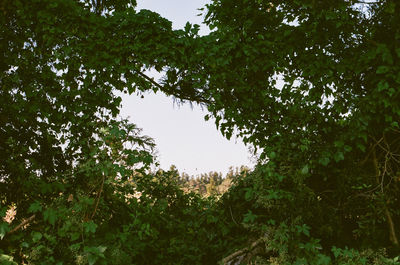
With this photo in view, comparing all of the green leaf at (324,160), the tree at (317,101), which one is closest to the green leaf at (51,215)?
the tree at (317,101)

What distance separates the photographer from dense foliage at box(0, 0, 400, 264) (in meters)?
3.33

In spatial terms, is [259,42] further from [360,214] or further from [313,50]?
[360,214]

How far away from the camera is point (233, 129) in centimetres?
431

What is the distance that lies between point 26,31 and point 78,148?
216 cm

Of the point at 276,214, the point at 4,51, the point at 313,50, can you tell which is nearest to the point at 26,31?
the point at 4,51

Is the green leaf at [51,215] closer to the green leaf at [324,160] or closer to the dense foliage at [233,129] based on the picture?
the dense foliage at [233,129]

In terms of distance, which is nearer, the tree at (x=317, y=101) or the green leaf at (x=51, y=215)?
the green leaf at (x=51, y=215)

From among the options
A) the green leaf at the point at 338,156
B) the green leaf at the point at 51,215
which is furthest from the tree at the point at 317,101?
the green leaf at the point at 51,215

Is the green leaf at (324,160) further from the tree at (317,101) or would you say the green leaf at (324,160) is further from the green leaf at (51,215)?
the green leaf at (51,215)

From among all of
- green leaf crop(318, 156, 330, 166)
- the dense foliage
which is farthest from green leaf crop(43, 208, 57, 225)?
green leaf crop(318, 156, 330, 166)

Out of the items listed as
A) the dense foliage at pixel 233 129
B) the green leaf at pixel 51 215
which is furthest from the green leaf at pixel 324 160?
the green leaf at pixel 51 215

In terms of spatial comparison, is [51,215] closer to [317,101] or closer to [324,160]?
[324,160]

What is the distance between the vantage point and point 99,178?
3770 mm

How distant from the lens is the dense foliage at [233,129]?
333 cm
